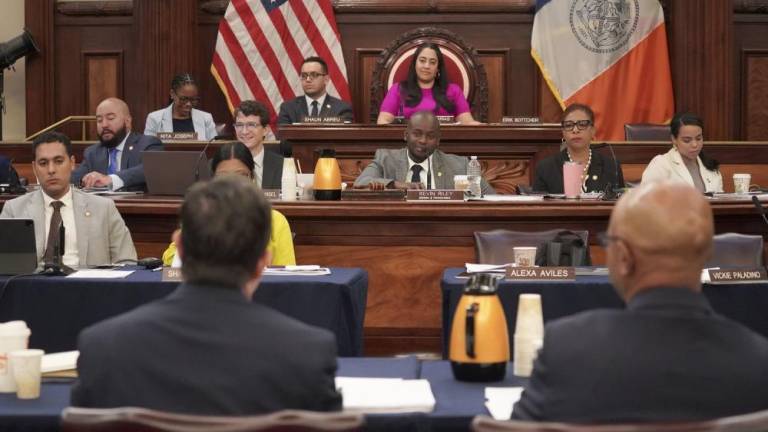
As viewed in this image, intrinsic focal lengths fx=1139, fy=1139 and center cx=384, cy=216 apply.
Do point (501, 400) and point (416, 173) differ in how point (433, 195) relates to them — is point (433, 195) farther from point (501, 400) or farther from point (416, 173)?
point (501, 400)

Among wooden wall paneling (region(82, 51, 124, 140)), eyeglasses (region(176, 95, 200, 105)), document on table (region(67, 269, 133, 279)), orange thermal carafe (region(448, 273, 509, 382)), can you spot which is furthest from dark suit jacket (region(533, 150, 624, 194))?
wooden wall paneling (region(82, 51, 124, 140))

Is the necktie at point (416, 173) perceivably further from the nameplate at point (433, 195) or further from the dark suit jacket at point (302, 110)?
the dark suit jacket at point (302, 110)

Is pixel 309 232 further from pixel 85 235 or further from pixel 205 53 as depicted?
pixel 205 53

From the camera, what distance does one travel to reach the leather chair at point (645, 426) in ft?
5.07

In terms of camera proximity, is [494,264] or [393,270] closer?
[494,264]

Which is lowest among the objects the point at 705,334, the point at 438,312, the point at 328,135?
the point at 438,312

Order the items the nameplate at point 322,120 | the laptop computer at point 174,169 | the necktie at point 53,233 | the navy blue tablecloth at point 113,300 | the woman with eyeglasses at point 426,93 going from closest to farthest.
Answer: the navy blue tablecloth at point 113,300 → the necktie at point 53,233 → the laptop computer at point 174,169 → the nameplate at point 322,120 → the woman with eyeglasses at point 426,93

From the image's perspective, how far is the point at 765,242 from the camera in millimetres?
5355

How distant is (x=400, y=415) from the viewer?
2295 millimetres

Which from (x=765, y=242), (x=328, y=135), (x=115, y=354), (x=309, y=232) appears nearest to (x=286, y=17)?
(x=328, y=135)

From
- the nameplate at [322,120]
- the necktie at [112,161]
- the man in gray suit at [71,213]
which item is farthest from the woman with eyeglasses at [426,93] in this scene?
the man in gray suit at [71,213]

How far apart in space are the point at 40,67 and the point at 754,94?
6.41m

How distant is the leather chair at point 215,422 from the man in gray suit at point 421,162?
481cm

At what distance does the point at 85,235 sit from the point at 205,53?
548 centimetres
